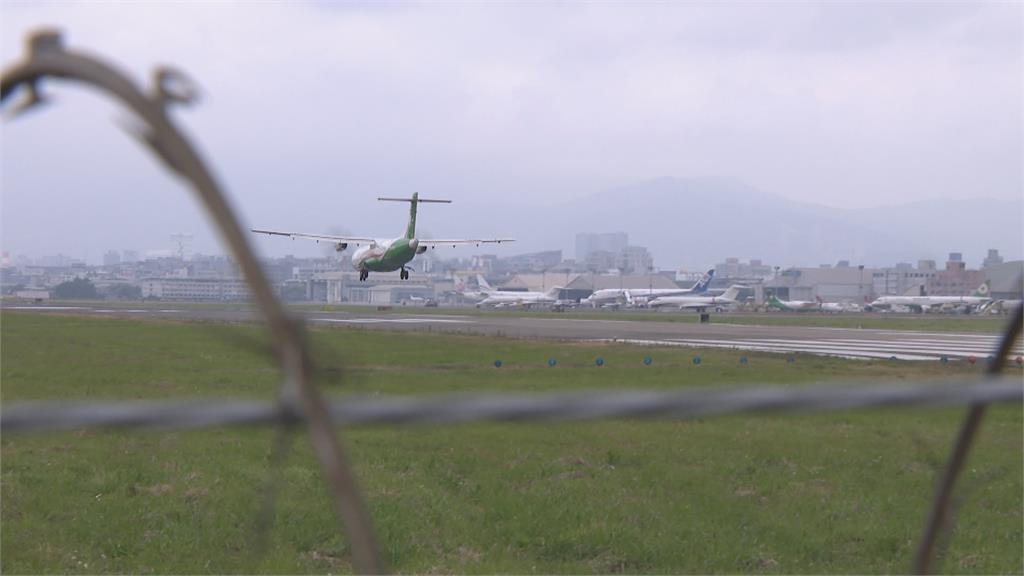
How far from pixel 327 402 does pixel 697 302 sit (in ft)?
342

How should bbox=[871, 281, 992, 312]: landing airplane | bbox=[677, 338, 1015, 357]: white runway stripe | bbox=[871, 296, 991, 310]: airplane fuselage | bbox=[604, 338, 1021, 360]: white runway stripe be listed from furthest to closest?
bbox=[871, 296, 991, 310]: airplane fuselage, bbox=[871, 281, 992, 312]: landing airplane, bbox=[677, 338, 1015, 357]: white runway stripe, bbox=[604, 338, 1021, 360]: white runway stripe

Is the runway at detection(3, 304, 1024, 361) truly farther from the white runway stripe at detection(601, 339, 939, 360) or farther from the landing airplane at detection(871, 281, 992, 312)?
the landing airplane at detection(871, 281, 992, 312)

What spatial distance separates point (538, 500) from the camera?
9.89 m

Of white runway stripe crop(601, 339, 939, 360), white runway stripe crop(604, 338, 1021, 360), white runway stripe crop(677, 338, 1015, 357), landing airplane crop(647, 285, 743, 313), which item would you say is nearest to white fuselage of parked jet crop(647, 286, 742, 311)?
landing airplane crop(647, 285, 743, 313)

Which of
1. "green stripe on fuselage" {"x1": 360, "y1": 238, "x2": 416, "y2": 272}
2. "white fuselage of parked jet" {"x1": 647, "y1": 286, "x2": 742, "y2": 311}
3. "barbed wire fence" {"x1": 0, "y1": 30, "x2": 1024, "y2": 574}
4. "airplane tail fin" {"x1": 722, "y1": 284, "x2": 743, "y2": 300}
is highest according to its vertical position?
"green stripe on fuselage" {"x1": 360, "y1": 238, "x2": 416, "y2": 272}

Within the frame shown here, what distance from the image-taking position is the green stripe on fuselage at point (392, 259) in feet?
129

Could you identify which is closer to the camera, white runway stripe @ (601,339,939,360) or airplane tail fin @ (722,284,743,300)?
white runway stripe @ (601,339,939,360)

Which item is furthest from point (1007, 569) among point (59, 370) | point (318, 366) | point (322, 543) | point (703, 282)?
point (703, 282)

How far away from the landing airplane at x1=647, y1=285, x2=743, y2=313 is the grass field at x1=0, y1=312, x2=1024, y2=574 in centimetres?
8722

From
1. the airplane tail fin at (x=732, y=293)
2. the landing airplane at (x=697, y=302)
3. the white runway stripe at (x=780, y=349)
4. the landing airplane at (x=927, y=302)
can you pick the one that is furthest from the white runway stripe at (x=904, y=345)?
the airplane tail fin at (x=732, y=293)

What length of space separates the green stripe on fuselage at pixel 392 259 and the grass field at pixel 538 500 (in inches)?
928

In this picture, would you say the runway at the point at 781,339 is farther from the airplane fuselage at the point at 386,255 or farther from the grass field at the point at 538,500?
the grass field at the point at 538,500

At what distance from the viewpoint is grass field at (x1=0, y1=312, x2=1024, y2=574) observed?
8.26m

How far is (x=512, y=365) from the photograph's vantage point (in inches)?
1053
